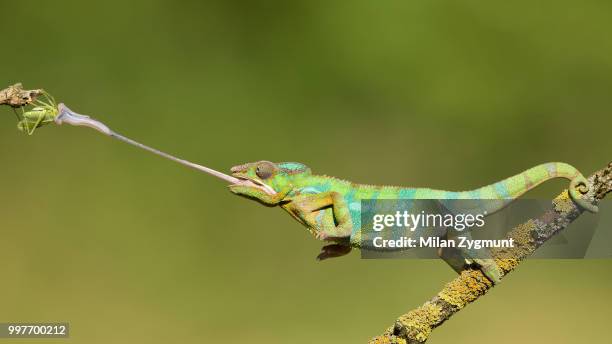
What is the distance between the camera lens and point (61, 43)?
20.0 feet

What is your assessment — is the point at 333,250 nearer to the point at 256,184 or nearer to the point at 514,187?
the point at 256,184

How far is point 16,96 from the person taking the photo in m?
1.82

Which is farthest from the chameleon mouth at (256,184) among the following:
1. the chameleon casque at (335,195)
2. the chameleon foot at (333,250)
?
the chameleon foot at (333,250)

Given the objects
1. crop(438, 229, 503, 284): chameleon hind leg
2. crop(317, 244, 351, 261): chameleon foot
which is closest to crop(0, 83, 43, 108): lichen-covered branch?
crop(317, 244, 351, 261): chameleon foot

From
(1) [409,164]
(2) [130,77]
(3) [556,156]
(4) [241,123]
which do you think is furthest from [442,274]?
(2) [130,77]

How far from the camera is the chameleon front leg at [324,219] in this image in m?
2.12

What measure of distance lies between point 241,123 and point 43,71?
1.54 metres

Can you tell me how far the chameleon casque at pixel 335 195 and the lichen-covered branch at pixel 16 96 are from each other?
0.57m

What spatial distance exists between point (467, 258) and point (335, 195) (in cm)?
39

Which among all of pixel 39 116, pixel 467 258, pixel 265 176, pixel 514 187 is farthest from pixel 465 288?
pixel 39 116

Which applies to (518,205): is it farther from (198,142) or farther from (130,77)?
(130,77)

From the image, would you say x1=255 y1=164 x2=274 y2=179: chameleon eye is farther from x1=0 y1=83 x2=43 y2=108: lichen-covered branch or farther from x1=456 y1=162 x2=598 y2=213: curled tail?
x1=0 y1=83 x2=43 y2=108: lichen-covered branch

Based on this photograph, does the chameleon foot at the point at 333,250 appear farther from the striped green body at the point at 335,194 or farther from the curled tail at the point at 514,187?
the curled tail at the point at 514,187

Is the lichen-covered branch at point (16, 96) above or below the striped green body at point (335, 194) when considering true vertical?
above
